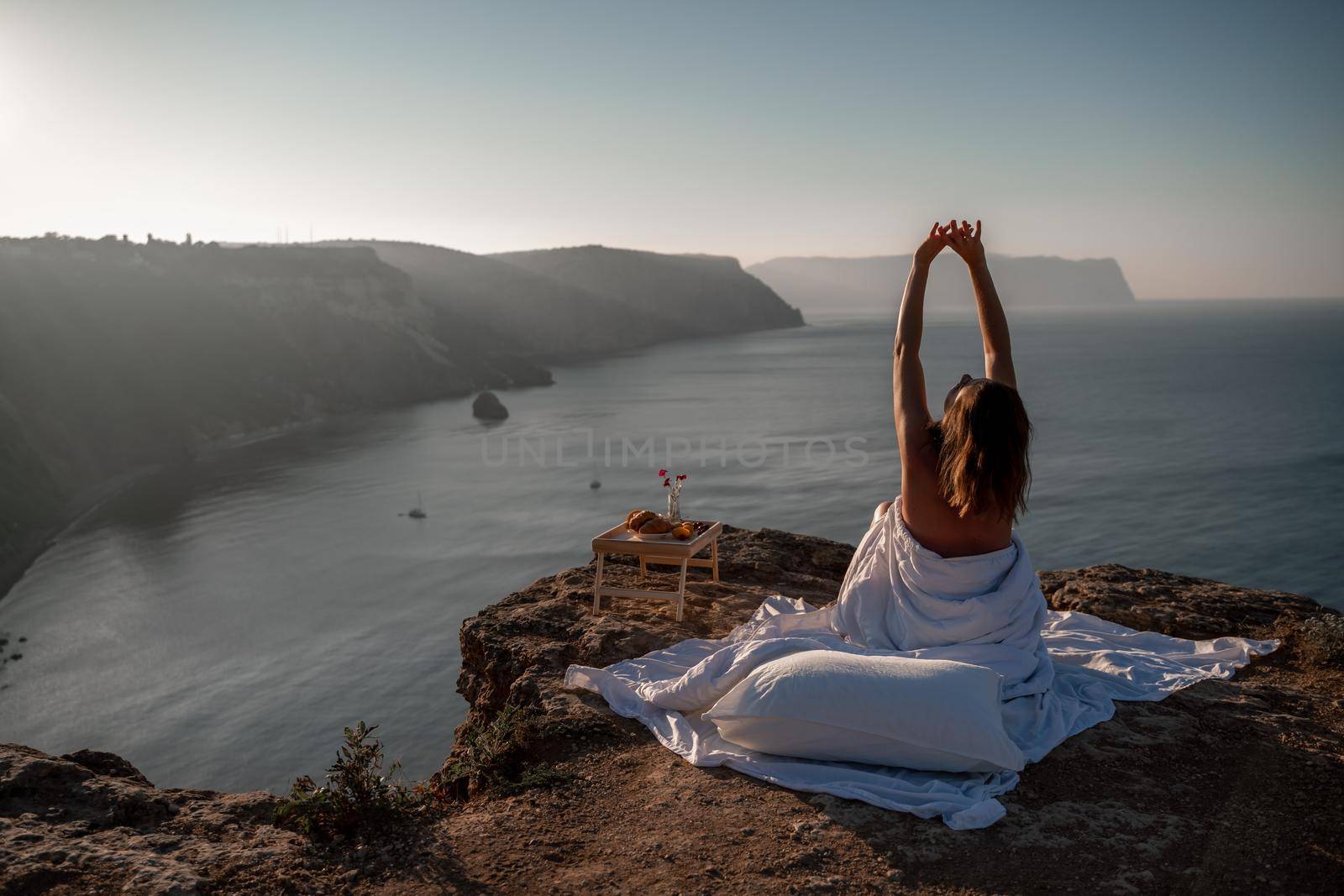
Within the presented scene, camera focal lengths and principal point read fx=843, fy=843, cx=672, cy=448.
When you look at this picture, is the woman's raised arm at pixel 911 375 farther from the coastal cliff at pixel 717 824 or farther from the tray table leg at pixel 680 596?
the tray table leg at pixel 680 596

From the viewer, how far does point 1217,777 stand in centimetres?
408

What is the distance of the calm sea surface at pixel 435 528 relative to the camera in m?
29.3

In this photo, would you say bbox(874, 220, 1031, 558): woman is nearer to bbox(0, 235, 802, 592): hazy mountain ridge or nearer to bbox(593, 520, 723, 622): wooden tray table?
bbox(593, 520, 723, 622): wooden tray table

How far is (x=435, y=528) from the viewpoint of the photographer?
163ft

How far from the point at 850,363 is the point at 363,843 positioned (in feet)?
400

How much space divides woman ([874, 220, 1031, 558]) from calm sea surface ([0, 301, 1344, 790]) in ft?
74.9

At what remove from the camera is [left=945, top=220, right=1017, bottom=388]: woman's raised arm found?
15.9ft

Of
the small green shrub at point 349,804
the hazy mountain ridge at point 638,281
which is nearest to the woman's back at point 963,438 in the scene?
the small green shrub at point 349,804

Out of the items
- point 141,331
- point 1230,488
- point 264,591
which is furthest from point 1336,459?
point 141,331

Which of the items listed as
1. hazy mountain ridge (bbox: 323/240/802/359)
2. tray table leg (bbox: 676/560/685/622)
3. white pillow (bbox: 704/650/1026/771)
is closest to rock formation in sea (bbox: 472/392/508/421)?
hazy mountain ridge (bbox: 323/240/802/359)

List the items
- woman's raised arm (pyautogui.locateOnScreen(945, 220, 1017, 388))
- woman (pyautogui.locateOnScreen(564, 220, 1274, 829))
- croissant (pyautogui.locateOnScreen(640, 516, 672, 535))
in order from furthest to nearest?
croissant (pyautogui.locateOnScreen(640, 516, 672, 535))
woman's raised arm (pyautogui.locateOnScreen(945, 220, 1017, 388))
woman (pyautogui.locateOnScreen(564, 220, 1274, 829))

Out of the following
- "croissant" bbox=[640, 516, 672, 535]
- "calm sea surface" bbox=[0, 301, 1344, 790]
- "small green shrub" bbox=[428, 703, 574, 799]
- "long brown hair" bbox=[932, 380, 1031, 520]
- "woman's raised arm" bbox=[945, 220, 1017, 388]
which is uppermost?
"woman's raised arm" bbox=[945, 220, 1017, 388]

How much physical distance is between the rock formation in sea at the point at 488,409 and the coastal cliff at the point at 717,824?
77974 mm

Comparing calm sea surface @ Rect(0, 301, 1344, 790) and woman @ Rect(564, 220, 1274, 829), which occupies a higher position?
woman @ Rect(564, 220, 1274, 829)
